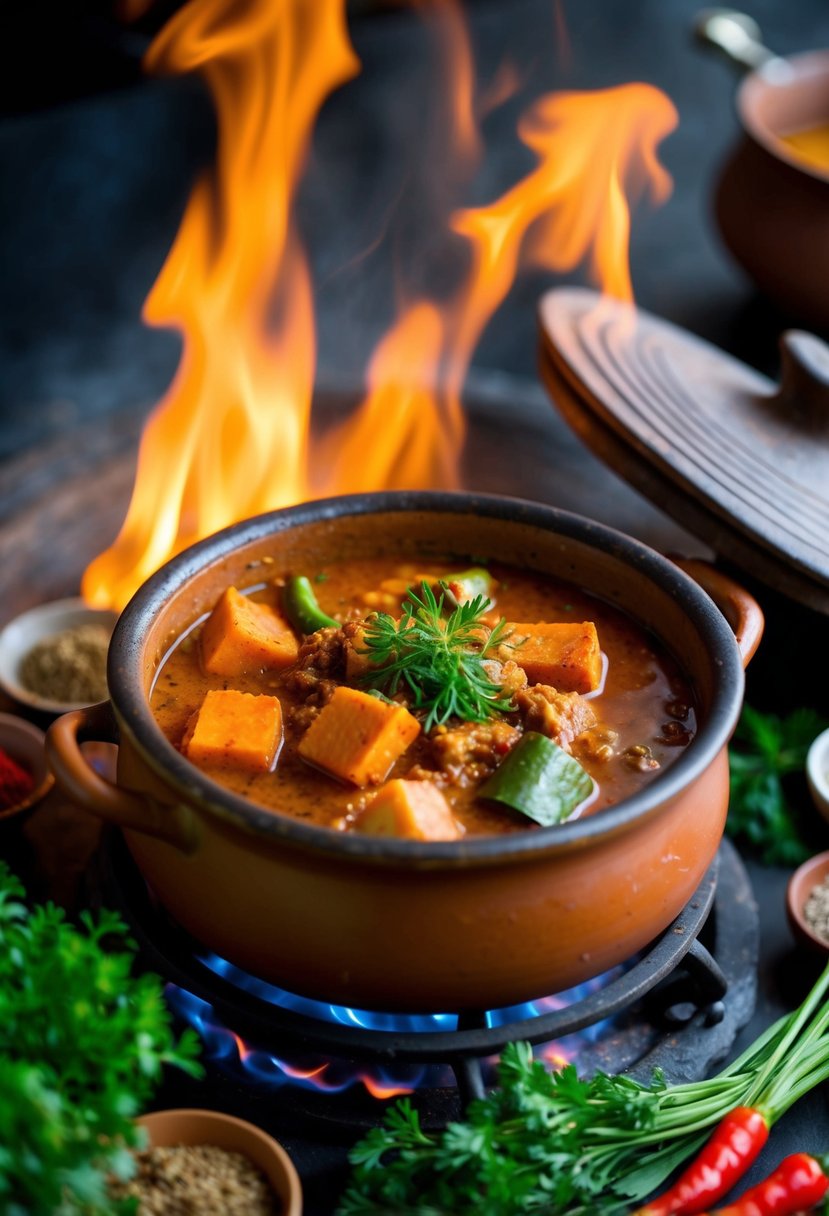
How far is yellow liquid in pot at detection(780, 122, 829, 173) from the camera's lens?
17.9 ft

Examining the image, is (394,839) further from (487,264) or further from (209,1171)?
(487,264)

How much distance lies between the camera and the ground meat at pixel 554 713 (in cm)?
262

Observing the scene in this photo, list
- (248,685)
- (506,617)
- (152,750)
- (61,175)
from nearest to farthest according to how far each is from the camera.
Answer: (152,750), (248,685), (506,617), (61,175)

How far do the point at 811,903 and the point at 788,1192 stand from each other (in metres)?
0.92

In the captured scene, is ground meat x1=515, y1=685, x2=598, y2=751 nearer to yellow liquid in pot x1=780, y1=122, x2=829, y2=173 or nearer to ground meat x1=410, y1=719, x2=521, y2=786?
ground meat x1=410, y1=719, x2=521, y2=786

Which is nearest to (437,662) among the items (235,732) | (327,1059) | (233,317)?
(235,732)

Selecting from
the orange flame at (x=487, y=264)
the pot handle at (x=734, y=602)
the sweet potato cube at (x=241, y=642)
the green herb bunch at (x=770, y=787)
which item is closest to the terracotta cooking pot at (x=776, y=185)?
the orange flame at (x=487, y=264)

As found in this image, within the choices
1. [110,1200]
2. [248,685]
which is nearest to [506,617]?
[248,685]

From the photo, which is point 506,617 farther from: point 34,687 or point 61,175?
point 61,175

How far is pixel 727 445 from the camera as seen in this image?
11.5 ft

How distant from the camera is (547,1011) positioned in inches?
104

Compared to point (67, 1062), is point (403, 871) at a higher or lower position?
higher

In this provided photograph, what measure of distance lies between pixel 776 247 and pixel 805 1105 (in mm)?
3272

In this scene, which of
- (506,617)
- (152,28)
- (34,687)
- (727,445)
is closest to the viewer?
(506,617)
